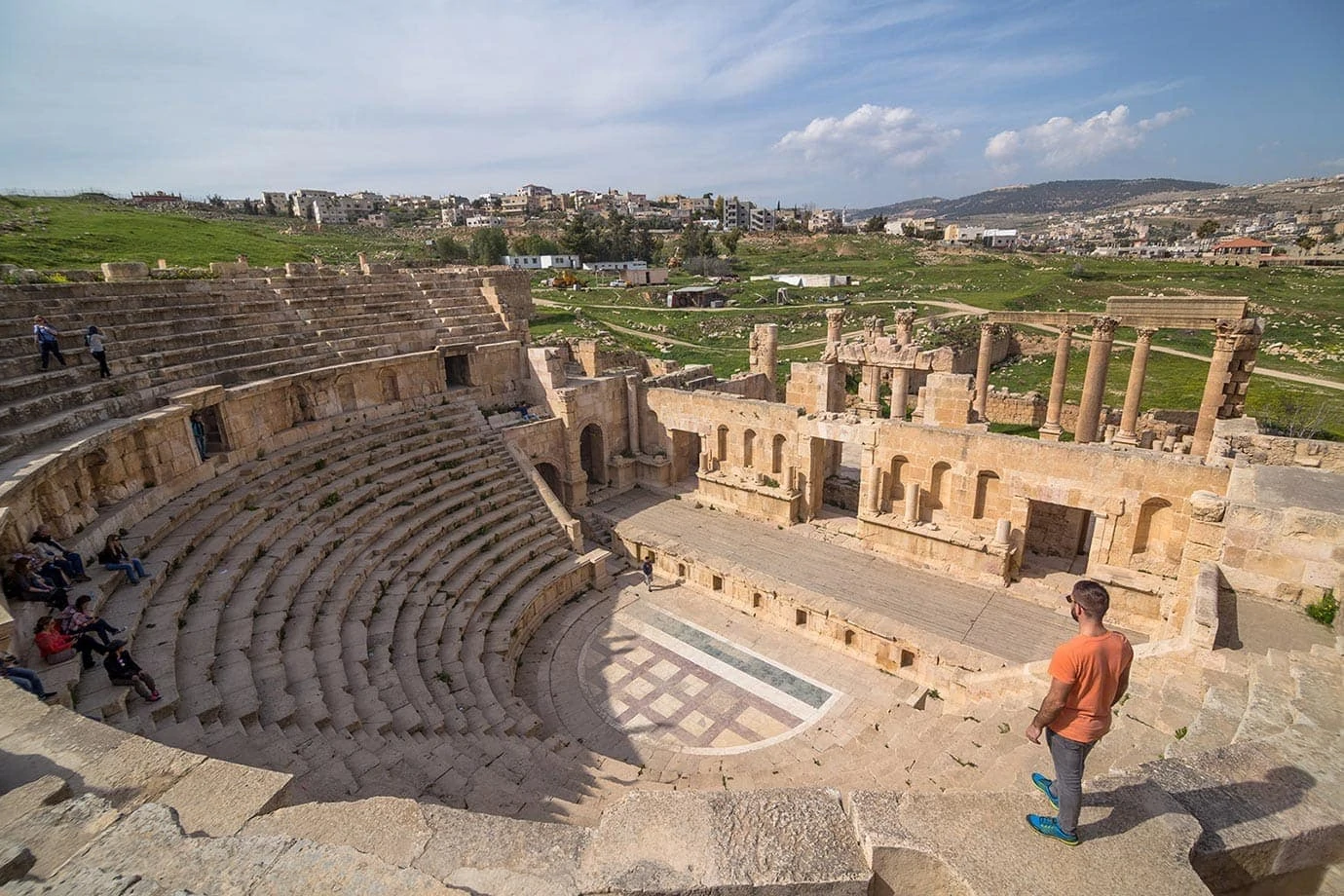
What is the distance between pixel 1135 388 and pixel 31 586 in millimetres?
23672

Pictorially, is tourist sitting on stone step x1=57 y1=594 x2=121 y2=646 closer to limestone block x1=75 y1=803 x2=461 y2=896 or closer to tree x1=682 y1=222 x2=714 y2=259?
limestone block x1=75 y1=803 x2=461 y2=896

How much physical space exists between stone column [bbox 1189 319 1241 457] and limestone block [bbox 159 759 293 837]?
1956 cm

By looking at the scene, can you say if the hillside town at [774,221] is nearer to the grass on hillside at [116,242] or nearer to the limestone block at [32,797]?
the grass on hillside at [116,242]

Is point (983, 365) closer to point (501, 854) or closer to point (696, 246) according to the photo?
point (501, 854)

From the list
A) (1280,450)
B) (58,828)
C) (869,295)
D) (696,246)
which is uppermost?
(696,246)

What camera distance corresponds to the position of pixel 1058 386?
20.4 m

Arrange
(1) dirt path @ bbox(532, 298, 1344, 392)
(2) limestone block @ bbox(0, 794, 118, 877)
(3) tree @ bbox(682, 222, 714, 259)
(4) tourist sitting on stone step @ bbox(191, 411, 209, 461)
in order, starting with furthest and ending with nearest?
(3) tree @ bbox(682, 222, 714, 259), (1) dirt path @ bbox(532, 298, 1344, 392), (4) tourist sitting on stone step @ bbox(191, 411, 209, 461), (2) limestone block @ bbox(0, 794, 118, 877)

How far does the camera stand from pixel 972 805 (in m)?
4.18

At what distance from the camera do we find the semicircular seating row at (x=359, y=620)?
720 cm

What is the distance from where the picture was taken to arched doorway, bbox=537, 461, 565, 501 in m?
19.0

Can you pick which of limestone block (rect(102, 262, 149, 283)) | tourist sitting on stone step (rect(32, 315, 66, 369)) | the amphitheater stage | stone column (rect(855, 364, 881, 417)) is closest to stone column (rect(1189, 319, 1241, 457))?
the amphitheater stage

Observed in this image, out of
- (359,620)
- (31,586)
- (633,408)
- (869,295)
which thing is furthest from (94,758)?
(869,295)

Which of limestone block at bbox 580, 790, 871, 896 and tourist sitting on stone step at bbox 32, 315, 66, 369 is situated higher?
tourist sitting on stone step at bbox 32, 315, 66, 369

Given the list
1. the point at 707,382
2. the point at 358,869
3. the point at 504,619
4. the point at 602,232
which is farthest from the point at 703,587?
the point at 602,232
